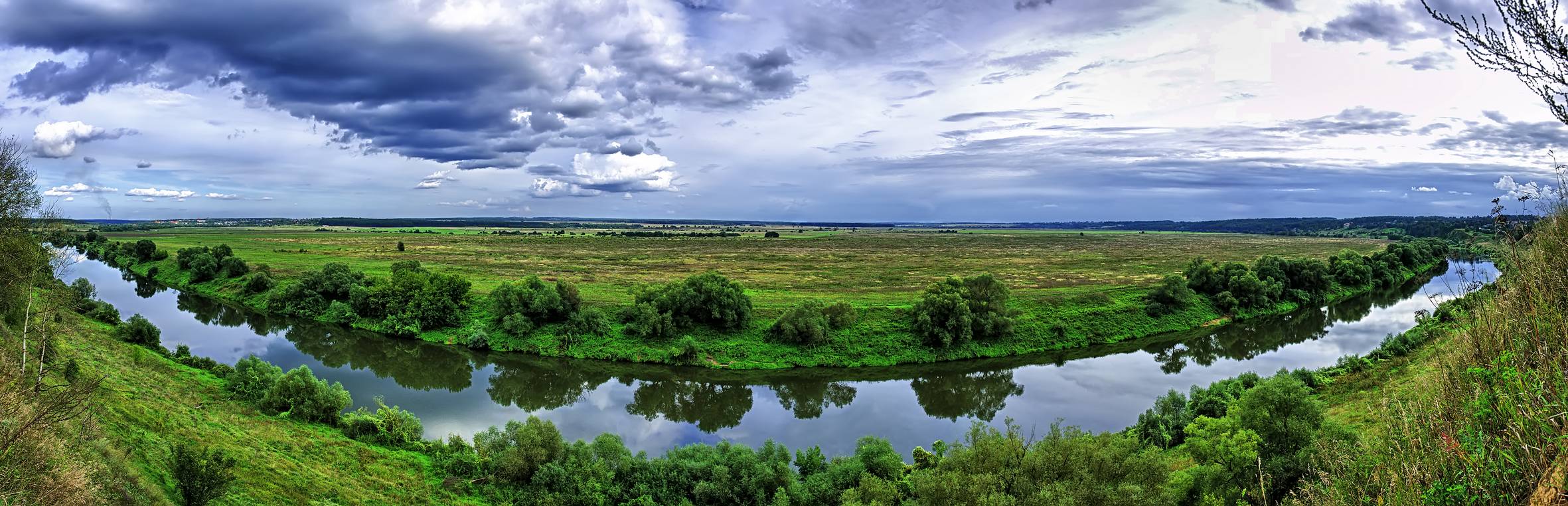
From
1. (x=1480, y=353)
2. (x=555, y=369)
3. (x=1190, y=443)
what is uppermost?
(x=1480, y=353)

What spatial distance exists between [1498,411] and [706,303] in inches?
1527

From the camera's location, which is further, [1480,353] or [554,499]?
[554,499]

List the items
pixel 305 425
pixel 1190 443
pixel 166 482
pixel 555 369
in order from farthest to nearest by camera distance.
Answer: pixel 555 369 < pixel 305 425 < pixel 1190 443 < pixel 166 482

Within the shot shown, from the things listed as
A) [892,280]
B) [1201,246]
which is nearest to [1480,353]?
[892,280]

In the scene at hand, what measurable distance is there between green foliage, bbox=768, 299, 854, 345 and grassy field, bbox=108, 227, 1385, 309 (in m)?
Answer: 5.77

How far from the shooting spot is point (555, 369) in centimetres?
3953

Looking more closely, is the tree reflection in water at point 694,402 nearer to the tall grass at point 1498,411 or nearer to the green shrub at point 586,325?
the green shrub at point 586,325

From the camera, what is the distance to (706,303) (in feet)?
142

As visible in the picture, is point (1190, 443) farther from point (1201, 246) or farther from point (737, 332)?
point (1201, 246)

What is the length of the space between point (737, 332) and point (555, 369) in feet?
38.8

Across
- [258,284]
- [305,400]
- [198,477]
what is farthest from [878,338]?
[258,284]

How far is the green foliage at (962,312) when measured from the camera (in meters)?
42.5

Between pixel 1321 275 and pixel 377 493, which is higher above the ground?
pixel 1321 275

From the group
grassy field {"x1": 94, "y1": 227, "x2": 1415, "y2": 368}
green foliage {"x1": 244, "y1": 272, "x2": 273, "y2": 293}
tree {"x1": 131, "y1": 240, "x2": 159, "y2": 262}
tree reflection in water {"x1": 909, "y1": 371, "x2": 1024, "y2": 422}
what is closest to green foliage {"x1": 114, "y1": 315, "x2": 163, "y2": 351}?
grassy field {"x1": 94, "y1": 227, "x2": 1415, "y2": 368}
